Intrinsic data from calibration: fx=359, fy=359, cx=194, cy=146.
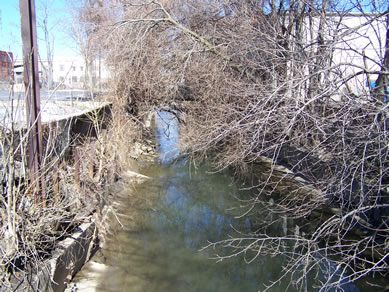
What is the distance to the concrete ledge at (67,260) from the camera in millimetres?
4211

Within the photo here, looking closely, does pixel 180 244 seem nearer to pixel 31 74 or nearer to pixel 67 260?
→ pixel 67 260

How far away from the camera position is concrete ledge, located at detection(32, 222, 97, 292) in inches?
166

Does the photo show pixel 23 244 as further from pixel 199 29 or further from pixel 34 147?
pixel 199 29

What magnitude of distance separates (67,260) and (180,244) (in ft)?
9.76

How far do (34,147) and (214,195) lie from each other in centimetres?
686

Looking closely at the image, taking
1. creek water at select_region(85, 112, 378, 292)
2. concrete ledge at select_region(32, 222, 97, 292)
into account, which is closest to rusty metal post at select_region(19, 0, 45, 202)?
concrete ledge at select_region(32, 222, 97, 292)

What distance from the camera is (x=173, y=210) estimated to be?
374 inches

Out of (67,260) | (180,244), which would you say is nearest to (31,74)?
(67,260)

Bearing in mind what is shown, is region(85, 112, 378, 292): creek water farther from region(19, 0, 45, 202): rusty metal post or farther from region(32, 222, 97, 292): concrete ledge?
region(19, 0, 45, 202): rusty metal post

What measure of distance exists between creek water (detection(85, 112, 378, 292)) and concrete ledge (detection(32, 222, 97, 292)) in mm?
474

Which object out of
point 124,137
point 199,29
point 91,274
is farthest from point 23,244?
point 199,29

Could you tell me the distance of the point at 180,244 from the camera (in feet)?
24.6

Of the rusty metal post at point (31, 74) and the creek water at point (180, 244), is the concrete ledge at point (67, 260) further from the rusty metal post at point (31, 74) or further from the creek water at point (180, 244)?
the rusty metal post at point (31, 74)

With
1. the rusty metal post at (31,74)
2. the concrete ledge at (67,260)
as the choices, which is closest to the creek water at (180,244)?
A: the concrete ledge at (67,260)
